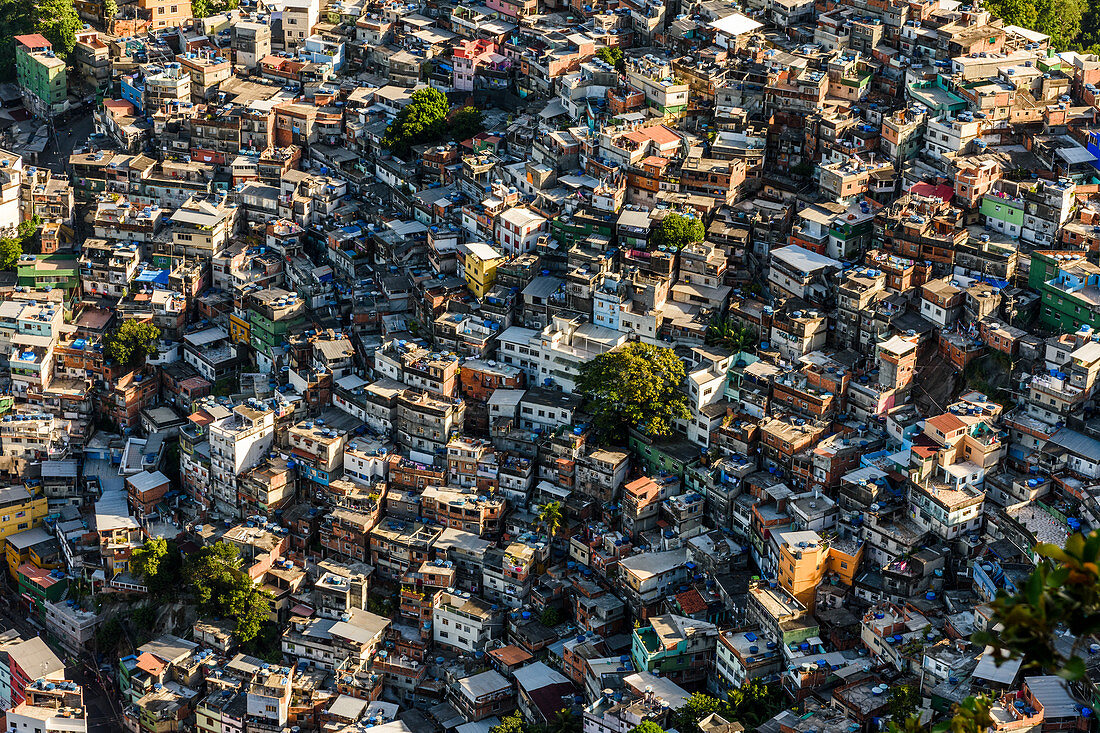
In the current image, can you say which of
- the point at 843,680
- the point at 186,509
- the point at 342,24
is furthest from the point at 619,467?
the point at 342,24

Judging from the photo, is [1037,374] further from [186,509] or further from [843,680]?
[186,509]

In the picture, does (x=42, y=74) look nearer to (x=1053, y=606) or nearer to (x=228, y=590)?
(x=228, y=590)

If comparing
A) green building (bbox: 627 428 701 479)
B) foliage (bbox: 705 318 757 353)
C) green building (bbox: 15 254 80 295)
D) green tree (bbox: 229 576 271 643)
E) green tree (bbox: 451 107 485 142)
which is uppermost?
green tree (bbox: 451 107 485 142)

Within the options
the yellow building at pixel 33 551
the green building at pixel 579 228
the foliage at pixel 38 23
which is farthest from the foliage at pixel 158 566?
the foliage at pixel 38 23

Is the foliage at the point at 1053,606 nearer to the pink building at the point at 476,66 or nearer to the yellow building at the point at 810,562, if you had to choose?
the yellow building at the point at 810,562

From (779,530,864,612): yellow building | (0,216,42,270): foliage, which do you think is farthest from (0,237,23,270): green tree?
(779,530,864,612): yellow building

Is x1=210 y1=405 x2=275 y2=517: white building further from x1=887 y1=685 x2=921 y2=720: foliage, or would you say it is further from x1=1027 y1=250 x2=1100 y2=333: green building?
x1=1027 y1=250 x2=1100 y2=333: green building
